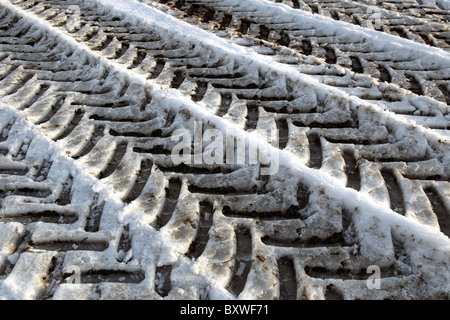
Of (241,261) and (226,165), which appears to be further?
(226,165)

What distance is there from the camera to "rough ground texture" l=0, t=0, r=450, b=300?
2.12 m

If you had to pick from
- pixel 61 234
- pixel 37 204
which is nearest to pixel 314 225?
pixel 61 234

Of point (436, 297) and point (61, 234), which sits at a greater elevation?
point (436, 297)

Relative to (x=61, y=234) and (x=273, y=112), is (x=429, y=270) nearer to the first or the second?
(x=273, y=112)

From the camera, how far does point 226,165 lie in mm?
2754

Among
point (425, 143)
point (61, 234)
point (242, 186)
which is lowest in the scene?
point (61, 234)

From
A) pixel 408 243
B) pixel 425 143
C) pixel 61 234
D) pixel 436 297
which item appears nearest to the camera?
pixel 436 297

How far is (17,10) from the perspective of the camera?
4938mm

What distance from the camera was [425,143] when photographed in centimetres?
284

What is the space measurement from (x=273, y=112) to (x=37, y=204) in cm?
187

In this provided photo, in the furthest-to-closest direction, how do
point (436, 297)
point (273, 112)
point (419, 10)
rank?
point (419, 10), point (273, 112), point (436, 297)

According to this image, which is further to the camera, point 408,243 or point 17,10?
point 17,10

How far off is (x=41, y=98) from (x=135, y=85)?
2.72 feet

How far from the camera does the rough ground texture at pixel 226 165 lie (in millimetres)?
2125
